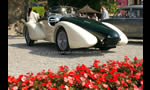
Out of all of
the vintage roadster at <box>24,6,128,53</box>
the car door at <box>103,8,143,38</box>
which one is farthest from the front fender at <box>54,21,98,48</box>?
the car door at <box>103,8,143,38</box>

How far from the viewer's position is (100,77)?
132 inches

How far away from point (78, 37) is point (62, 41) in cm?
97

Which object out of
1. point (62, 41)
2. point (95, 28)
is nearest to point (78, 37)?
point (95, 28)

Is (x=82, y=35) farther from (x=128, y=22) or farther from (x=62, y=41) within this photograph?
(x=128, y=22)

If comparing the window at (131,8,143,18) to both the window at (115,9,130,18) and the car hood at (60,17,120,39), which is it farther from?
the car hood at (60,17,120,39)

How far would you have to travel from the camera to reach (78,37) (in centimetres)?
677

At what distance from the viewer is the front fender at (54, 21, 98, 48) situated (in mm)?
6689

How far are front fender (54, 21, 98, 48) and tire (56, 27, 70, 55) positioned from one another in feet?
0.88

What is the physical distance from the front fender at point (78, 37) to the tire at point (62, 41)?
27cm

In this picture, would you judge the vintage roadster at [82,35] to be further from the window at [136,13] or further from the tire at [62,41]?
the window at [136,13]

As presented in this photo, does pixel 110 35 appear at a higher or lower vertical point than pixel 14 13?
lower
